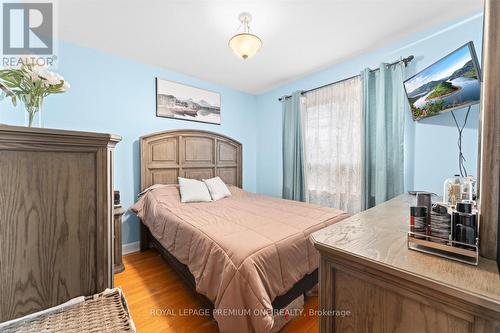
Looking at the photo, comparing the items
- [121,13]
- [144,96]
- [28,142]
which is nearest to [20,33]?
[121,13]

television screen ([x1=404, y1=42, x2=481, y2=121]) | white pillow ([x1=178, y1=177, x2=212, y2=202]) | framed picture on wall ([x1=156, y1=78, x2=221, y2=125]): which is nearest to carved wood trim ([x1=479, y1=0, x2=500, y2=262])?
television screen ([x1=404, y1=42, x2=481, y2=121])

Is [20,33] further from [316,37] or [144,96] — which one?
[316,37]

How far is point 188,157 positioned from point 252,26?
80.4 inches

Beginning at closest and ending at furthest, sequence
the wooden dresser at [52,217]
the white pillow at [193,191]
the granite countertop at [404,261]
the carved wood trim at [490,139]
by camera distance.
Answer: the granite countertop at [404,261]
the carved wood trim at [490,139]
the wooden dresser at [52,217]
the white pillow at [193,191]

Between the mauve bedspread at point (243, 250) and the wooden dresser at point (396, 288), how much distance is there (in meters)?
Result: 0.55

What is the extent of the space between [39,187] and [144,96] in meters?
2.60

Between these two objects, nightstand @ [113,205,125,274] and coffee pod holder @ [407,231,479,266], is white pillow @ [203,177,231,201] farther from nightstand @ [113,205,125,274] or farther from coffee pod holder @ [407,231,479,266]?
coffee pod holder @ [407,231,479,266]

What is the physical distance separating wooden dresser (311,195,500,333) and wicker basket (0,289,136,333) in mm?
721

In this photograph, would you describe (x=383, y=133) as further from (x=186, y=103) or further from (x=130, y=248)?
(x=130, y=248)

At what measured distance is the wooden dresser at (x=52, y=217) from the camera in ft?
2.33

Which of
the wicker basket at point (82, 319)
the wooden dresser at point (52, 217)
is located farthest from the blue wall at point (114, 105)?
the wicker basket at point (82, 319)

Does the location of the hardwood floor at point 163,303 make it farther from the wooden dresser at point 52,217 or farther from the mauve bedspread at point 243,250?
the wooden dresser at point 52,217

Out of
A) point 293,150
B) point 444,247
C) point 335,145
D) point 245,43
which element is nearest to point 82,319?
point 444,247

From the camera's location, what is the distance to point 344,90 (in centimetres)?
291
